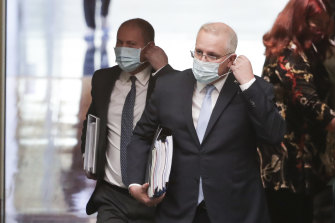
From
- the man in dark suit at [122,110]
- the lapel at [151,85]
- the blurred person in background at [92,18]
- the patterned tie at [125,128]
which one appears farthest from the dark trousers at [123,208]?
the blurred person in background at [92,18]

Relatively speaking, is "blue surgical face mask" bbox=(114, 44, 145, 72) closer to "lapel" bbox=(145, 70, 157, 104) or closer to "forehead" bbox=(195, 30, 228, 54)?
"lapel" bbox=(145, 70, 157, 104)

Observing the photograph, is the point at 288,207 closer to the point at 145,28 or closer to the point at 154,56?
the point at 154,56

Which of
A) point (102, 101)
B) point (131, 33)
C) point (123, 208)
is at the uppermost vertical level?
point (131, 33)

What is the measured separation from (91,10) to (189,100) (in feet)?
8.47

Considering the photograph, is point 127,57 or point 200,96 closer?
point 200,96

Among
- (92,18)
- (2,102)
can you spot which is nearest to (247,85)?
(2,102)

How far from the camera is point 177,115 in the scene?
149 inches

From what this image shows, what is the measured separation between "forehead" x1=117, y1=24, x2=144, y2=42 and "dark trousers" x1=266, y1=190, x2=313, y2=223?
3.30 feet

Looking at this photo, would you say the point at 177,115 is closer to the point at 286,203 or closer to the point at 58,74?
the point at 286,203

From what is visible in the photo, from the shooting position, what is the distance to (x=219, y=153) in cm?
374

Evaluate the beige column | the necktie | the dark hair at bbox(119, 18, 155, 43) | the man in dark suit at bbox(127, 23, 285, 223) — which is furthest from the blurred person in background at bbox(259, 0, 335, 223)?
the beige column

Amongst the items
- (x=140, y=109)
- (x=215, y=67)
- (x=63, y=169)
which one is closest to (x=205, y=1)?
(x=63, y=169)

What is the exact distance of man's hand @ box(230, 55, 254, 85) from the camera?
3.64 metres

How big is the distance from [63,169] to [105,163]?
194 cm
